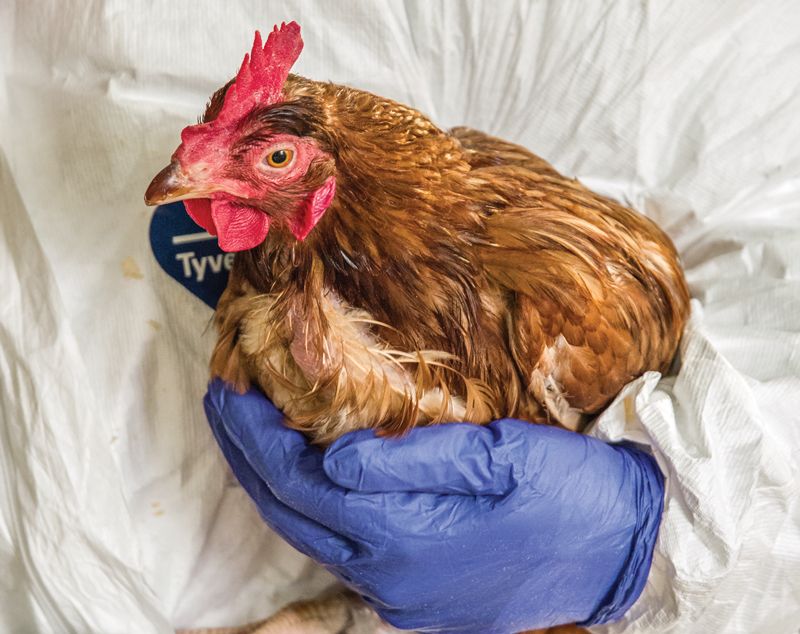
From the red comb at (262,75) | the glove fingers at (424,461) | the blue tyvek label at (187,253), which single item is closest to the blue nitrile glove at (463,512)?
the glove fingers at (424,461)

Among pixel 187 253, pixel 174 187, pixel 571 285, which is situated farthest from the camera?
pixel 187 253

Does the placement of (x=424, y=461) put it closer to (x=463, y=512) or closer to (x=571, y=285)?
(x=463, y=512)

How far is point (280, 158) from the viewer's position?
66 centimetres

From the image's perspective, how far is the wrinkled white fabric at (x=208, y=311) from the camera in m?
0.86

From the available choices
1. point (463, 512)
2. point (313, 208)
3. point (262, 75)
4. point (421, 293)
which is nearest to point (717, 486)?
point (463, 512)

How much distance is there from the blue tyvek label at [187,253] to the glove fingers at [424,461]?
1.12 feet

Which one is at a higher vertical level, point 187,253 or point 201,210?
point 201,210

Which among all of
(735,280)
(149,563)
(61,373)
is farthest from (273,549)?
(735,280)

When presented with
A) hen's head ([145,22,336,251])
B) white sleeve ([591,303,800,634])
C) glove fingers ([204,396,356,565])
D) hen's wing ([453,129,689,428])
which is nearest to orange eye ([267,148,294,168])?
hen's head ([145,22,336,251])

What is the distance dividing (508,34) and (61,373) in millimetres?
732

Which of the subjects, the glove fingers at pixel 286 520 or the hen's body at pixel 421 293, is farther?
the glove fingers at pixel 286 520

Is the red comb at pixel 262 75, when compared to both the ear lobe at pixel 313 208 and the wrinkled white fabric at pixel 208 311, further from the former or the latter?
the wrinkled white fabric at pixel 208 311

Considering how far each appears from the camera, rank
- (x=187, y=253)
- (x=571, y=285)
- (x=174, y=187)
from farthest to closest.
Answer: (x=187, y=253) < (x=571, y=285) < (x=174, y=187)

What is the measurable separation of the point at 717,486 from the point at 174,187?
2.01ft
